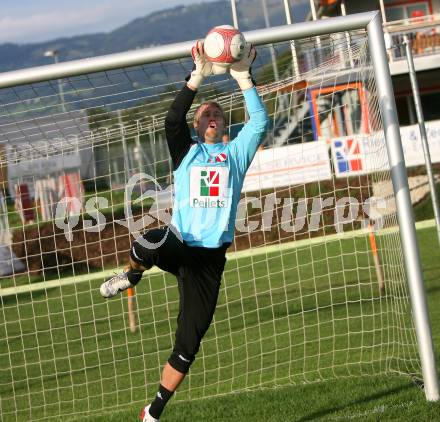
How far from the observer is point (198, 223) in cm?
547

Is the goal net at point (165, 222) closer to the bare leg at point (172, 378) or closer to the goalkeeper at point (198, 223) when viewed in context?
the goalkeeper at point (198, 223)

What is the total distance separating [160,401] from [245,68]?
80.8 inches

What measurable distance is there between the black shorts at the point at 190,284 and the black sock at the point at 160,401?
157 mm

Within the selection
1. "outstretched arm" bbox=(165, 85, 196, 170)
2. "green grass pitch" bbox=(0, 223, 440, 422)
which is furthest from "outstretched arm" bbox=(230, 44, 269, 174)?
"green grass pitch" bbox=(0, 223, 440, 422)

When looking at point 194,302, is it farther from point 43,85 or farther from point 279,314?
point 279,314

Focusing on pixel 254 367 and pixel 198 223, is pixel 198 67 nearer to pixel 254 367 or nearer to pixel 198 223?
pixel 198 223

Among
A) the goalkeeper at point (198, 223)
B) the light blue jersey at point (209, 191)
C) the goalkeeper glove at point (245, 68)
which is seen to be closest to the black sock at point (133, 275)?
the goalkeeper at point (198, 223)

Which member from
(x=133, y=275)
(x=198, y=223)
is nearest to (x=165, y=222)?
(x=133, y=275)

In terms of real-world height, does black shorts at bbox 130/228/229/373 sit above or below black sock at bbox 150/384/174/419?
above

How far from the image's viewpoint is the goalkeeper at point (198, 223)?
5.45 meters

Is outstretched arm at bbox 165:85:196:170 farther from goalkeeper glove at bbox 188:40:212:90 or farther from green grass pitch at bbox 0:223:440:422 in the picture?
green grass pitch at bbox 0:223:440:422

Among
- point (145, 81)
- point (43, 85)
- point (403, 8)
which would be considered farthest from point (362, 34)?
point (403, 8)

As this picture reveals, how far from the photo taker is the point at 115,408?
7.31 m

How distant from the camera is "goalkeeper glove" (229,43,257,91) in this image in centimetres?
530
